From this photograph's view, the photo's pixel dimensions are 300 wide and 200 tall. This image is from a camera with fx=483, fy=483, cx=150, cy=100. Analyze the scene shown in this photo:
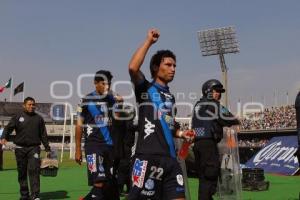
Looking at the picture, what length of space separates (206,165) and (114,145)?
1386 mm

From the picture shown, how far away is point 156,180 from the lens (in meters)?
4.38

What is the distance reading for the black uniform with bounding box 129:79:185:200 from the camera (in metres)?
4.37

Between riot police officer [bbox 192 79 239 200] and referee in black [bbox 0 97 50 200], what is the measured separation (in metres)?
3.60

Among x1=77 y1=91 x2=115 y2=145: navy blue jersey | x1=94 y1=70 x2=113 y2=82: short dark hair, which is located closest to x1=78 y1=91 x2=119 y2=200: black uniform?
x1=77 y1=91 x2=115 y2=145: navy blue jersey

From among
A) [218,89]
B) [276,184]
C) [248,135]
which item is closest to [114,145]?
[218,89]

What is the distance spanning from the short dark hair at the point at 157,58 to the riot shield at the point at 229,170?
4211mm

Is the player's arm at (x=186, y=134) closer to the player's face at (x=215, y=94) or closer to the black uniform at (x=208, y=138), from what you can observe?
the black uniform at (x=208, y=138)

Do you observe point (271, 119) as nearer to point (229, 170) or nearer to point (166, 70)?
point (229, 170)

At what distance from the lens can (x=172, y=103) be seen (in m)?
4.61

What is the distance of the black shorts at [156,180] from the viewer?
14.3 ft

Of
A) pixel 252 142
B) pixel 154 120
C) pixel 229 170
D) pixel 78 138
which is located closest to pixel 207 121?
pixel 229 170

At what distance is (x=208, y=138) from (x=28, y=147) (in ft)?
13.3

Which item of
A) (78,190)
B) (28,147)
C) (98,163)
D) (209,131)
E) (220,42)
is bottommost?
(78,190)

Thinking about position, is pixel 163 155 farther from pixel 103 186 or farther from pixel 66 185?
pixel 66 185
